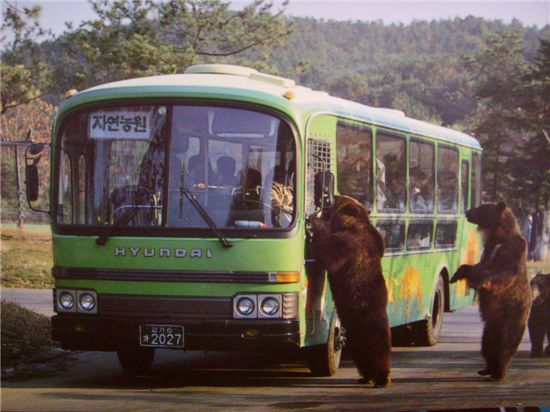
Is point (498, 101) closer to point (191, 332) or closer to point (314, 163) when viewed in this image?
point (314, 163)

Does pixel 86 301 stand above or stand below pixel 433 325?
above

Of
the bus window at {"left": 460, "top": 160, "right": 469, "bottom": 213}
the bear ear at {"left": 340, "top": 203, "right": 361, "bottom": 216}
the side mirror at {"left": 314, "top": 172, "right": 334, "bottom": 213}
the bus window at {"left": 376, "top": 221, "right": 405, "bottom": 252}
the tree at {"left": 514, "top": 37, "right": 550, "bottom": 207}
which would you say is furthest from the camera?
the tree at {"left": 514, "top": 37, "right": 550, "bottom": 207}

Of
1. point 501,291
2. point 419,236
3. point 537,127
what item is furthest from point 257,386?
point 537,127

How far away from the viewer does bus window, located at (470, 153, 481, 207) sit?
1684cm

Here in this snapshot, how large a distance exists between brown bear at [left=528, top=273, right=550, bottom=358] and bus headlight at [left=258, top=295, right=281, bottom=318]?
16.8 ft

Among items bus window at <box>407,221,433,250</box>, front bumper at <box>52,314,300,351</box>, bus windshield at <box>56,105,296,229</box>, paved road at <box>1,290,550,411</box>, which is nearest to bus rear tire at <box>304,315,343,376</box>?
paved road at <box>1,290,550,411</box>

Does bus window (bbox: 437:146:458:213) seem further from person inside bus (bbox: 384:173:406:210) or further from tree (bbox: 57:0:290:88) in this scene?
tree (bbox: 57:0:290:88)

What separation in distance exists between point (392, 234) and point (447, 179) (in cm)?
270

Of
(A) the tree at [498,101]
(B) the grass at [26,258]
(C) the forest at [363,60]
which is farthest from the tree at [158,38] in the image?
(A) the tree at [498,101]

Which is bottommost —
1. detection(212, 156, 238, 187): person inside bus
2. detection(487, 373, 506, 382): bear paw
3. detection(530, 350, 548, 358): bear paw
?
detection(530, 350, 548, 358): bear paw

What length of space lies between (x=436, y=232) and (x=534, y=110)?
4975 millimetres

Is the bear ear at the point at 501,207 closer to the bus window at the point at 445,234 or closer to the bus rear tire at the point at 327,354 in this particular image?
the bus window at the point at 445,234

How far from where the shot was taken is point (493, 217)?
12570mm

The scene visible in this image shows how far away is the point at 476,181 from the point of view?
17.1 metres
